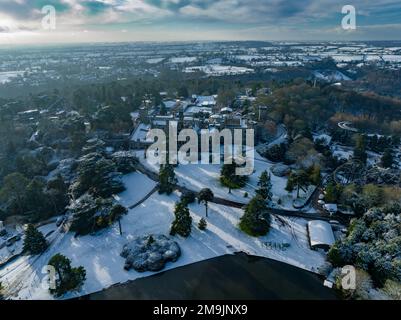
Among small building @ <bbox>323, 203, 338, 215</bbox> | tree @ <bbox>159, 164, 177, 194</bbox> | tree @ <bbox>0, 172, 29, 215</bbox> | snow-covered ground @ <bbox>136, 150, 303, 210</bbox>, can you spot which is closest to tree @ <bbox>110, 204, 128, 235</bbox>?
tree @ <bbox>159, 164, 177, 194</bbox>

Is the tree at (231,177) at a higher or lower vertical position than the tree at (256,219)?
higher

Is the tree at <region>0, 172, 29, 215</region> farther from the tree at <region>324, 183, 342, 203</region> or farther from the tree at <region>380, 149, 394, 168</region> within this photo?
the tree at <region>380, 149, 394, 168</region>

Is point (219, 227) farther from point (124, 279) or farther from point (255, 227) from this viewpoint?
point (124, 279)

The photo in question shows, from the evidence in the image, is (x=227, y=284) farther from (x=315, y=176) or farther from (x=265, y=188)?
(x=315, y=176)

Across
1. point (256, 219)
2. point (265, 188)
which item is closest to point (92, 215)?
point (256, 219)

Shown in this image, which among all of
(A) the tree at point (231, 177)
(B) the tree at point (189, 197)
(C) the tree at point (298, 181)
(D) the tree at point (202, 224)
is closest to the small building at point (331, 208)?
(C) the tree at point (298, 181)

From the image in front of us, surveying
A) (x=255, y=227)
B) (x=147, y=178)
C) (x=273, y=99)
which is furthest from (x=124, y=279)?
(x=273, y=99)

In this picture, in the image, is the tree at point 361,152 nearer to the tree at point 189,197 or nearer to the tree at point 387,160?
the tree at point 387,160
